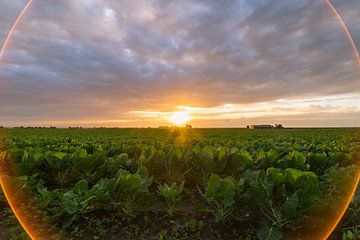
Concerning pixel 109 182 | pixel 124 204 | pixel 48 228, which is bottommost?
pixel 48 228

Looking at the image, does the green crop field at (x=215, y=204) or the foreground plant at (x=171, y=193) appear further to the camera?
the foreground plant at (x=171, y=193)

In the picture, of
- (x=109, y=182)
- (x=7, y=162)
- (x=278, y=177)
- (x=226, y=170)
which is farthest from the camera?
(x=7, y=162)

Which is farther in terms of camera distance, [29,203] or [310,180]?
[29,203]

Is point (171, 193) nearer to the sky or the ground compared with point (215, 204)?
nearer to the sky

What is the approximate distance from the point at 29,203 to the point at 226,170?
3337mm

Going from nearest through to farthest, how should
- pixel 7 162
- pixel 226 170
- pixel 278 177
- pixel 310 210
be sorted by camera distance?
1. pixel 310 210
2. pixel 278 177
3. pixel 226 170
4. pixel 7 162

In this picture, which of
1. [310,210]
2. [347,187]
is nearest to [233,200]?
[310,210]

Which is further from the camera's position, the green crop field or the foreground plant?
the foreground plant

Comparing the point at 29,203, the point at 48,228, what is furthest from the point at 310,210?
the point at 29,203

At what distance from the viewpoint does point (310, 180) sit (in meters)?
3.66

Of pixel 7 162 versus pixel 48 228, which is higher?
pixel 7 162

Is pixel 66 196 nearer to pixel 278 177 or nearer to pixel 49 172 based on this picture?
pixel 49 172

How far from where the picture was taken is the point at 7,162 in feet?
19.5

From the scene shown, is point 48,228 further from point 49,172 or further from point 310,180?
point 310,180
